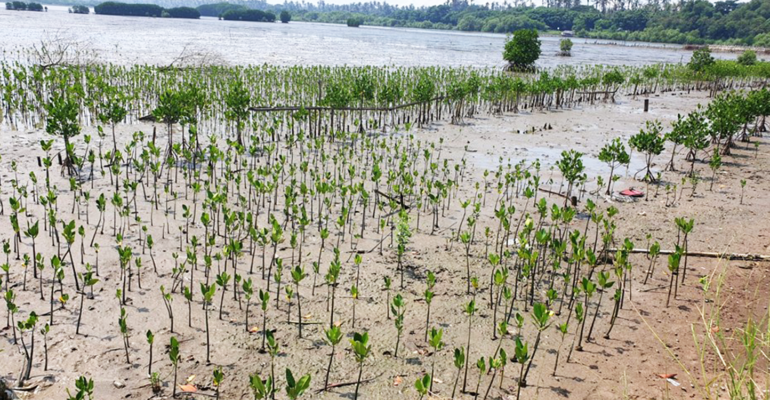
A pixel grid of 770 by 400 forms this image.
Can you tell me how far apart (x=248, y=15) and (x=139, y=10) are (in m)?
21.3

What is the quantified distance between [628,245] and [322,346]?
323 cm

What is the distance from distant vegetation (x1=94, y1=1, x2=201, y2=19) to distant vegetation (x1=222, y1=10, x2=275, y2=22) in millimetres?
6668

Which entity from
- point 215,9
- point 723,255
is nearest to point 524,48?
point 723,255

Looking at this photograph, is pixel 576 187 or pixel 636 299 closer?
pixel 636 299

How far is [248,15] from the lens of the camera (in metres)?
104

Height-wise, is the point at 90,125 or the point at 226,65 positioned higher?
the point at 226,65

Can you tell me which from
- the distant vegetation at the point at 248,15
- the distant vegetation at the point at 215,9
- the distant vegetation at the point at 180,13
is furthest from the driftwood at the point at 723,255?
the distant vegetation at the point at 215,9

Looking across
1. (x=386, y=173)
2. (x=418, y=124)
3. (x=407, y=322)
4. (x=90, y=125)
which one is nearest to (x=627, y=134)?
(x=418, y=124)

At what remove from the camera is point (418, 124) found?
581 inches

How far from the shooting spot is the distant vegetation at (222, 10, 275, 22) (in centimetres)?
10269

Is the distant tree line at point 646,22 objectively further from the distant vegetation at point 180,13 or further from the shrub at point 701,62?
the shrub at point 701,62

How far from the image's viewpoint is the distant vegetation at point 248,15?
102688mm

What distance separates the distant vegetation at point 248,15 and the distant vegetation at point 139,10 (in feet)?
21.9

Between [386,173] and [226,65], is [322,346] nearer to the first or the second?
[386,173]
